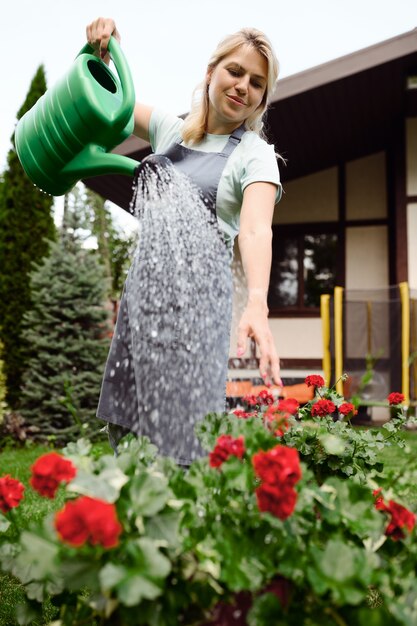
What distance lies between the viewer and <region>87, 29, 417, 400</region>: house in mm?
7664

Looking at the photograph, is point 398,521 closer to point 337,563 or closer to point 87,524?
point 337,563

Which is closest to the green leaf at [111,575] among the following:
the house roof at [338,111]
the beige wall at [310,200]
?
the house roof at [338,111]

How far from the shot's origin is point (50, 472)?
0.98 meters

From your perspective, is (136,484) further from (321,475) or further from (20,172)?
(20,172)

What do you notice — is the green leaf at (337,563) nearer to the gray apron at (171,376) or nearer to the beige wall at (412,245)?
the gray apron at (171,376)

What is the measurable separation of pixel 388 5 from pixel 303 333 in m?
7.01

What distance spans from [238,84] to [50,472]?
1175mm

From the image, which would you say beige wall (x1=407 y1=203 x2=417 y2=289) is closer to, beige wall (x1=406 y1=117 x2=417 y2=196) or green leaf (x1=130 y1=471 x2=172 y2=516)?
beige wall (x1=406 y1=117 x2=417 y2=196)

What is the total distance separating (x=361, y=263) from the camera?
29.0 feet

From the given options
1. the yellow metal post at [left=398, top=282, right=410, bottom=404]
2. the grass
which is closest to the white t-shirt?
the grass

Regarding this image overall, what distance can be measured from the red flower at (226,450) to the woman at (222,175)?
0.48 meters

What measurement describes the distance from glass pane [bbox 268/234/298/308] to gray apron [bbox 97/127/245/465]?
24.1 ft

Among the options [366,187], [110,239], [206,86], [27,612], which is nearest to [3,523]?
[27,612]

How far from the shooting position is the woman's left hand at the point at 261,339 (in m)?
1.28
